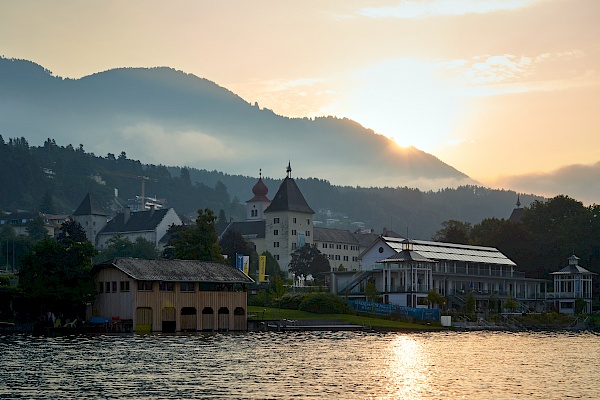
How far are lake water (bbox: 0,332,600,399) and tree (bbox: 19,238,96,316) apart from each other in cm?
1076

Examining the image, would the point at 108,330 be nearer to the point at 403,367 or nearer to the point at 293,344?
the point at 293,344

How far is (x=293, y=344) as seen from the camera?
2817 inches

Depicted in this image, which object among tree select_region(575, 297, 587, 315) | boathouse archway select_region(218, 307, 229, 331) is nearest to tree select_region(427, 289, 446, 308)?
tree select_region(575, 297, 587, 315)

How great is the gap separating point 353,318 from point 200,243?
67.9ft

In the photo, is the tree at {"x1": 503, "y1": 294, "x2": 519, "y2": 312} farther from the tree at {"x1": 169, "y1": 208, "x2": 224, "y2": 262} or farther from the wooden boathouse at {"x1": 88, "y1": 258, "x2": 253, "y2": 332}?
the wooden boathouse at {"x1": 88, "y1": 258, "x2": 253, "y2": 332}

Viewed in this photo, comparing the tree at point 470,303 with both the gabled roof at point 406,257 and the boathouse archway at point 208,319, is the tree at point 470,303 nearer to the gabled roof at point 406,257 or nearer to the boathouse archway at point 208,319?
the gabled roof at point 406,257

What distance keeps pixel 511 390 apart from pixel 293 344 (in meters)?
28.6

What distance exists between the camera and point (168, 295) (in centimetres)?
8906

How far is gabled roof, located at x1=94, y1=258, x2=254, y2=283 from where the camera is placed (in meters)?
87.2

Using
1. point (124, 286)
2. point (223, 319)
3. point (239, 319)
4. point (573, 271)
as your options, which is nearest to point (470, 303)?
point (573, 271)

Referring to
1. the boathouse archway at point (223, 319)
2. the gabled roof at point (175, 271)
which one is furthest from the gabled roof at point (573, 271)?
the boathouse archway at point (223, 319)

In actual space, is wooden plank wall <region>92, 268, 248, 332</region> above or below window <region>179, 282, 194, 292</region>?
below

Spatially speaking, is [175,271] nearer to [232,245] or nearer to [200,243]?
[200,243]

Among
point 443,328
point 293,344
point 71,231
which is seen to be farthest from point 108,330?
point 71,231
